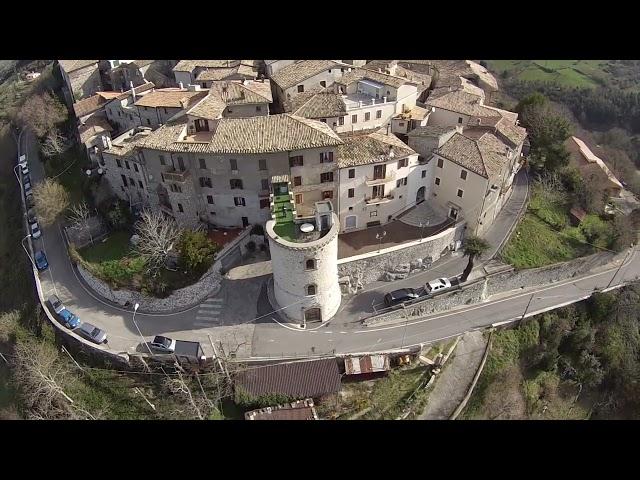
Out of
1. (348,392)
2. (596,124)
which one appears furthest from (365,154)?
(596,124)

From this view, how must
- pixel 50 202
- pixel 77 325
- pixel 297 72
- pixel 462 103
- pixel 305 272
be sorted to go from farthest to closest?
pixel 297 72, pixel 462 103, pixel 50 202, pixel 77 325, pixel 305 272

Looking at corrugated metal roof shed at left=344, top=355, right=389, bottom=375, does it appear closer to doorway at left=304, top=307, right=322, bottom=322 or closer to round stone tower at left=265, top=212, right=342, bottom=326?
doorway at left=304, top=307, right=322, bottom=322

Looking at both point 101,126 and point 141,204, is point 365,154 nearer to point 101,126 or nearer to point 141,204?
point 141,204

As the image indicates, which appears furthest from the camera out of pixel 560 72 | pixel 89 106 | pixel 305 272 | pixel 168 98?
pixel 560 72

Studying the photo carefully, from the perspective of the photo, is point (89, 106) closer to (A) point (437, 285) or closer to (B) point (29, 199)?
(B) point (29, 199)

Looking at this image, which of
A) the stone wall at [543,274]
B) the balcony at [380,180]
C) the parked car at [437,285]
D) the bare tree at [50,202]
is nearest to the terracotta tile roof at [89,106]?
the bare tree at [50,202]

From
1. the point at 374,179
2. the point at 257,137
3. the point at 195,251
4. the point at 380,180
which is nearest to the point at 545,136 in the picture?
the point at 380,180

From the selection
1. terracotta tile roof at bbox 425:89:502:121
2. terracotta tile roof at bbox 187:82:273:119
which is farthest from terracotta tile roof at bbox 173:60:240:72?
terracotta tile roof at bbox 425:89:502:121
